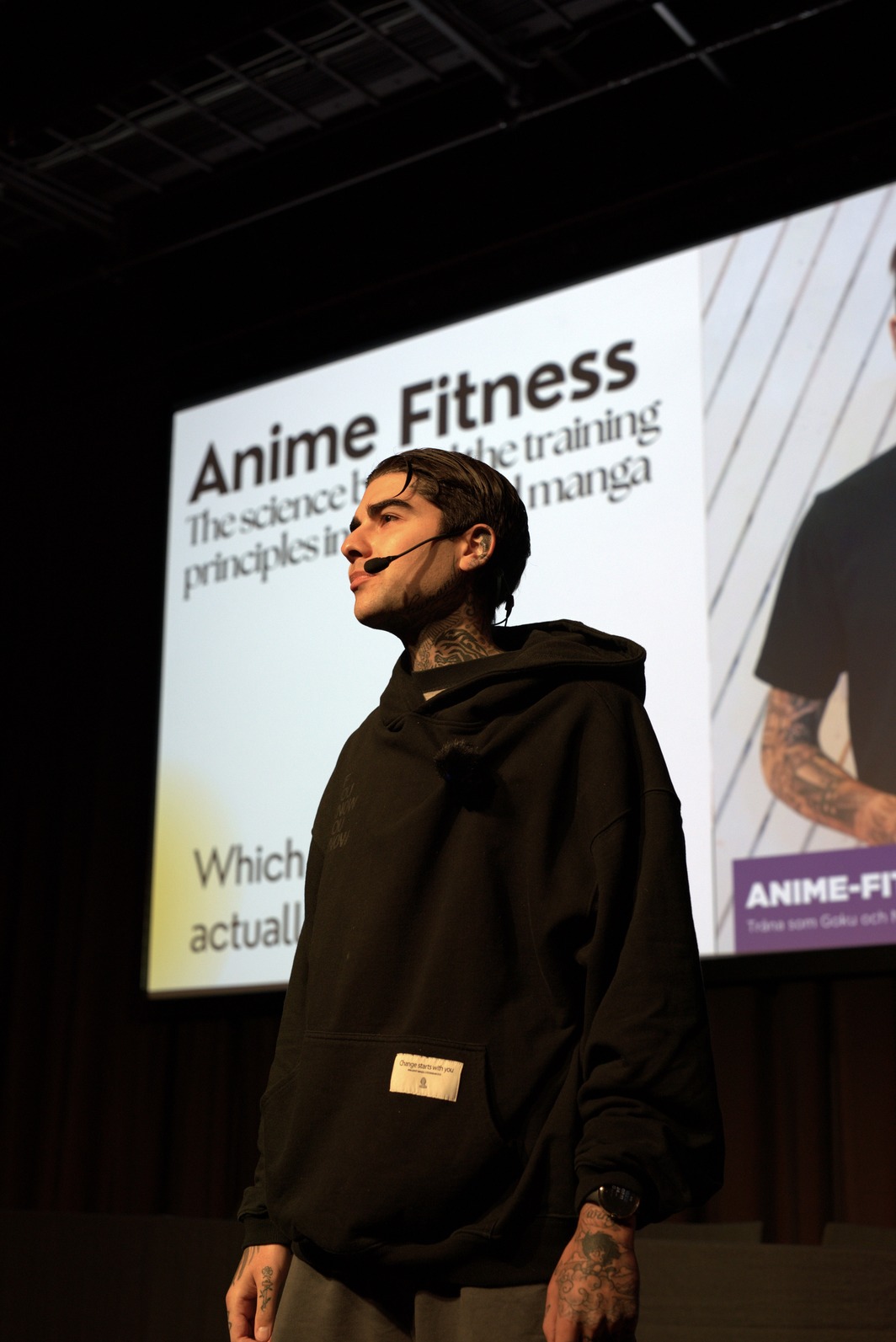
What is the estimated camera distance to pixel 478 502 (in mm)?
1488

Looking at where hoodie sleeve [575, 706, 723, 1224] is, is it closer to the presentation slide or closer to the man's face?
the man's face

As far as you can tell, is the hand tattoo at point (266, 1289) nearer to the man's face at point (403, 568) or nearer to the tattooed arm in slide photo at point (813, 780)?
the man's face at point (403, 568)

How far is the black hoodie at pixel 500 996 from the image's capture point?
1135mm

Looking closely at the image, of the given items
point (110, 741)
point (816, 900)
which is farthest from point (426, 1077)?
point (110, 741)

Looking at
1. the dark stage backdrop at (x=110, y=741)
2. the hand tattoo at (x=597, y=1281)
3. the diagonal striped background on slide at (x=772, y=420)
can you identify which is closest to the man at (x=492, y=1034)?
the hand tattoo at (x=597, y=1281)

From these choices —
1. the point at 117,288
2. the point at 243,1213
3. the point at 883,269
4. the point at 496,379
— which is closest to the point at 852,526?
the point at 883,269

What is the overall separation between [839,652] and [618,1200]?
2.02 metres

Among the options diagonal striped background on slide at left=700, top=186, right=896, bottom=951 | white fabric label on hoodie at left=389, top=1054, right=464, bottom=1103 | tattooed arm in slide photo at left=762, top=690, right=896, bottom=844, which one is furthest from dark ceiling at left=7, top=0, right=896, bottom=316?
white fabric label on hoodie at left=389, top=1054, right=464, bottom=1103

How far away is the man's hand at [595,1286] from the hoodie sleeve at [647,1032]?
27mm

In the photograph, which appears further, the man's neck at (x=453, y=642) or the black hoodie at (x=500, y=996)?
the man's neck at (x=453, y=642)

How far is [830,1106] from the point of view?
3.17 metres

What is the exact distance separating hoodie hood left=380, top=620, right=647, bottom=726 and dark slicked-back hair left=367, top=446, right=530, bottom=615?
10cm

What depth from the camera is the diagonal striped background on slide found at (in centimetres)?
294

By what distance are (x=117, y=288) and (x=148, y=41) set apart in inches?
51.1
